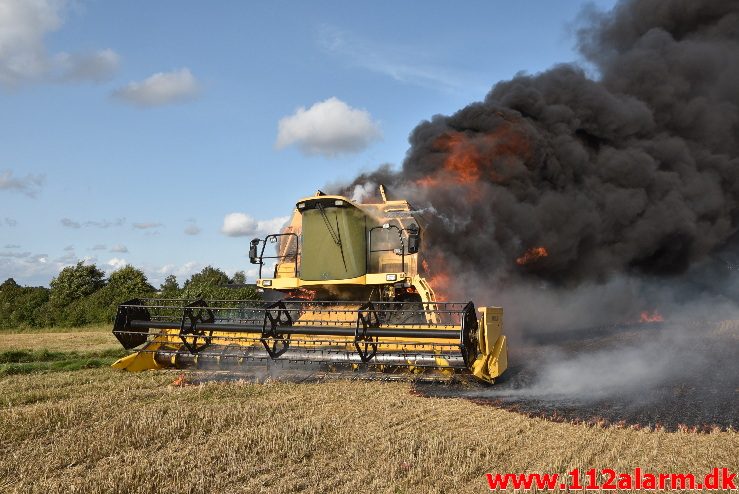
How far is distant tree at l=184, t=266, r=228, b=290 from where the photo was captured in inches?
1375

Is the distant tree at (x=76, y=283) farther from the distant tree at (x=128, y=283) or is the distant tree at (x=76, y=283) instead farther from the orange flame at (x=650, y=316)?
the orange flame at (x=650, y=316)

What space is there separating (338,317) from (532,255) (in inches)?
314

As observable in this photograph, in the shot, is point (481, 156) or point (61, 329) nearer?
point (481, 156)

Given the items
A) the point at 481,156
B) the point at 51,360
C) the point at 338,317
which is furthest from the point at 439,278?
the point at 51,360

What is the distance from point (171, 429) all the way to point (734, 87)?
20613mm

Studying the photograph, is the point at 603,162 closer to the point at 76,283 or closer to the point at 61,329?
the point at 61,329

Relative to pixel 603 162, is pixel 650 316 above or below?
below

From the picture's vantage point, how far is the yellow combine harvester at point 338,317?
9.16 meters

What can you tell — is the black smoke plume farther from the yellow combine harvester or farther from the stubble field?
the stubble field

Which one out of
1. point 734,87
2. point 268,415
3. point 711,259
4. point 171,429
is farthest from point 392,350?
point 711,259

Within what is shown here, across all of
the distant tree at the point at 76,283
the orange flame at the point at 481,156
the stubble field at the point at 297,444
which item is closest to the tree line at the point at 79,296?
the distant tree at the point at 76,283

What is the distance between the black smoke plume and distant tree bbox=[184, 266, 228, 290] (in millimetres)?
19097

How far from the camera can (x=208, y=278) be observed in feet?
133

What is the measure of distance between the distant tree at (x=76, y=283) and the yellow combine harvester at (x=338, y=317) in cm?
2703
